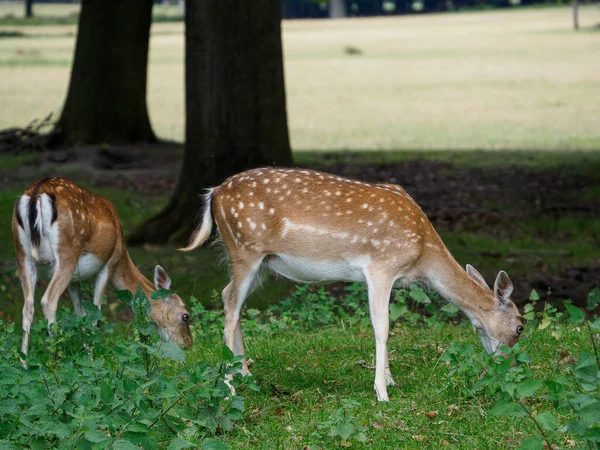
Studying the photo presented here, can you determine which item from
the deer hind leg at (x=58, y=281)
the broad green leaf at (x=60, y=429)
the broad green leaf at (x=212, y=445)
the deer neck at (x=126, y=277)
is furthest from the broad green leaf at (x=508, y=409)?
the deer neck at (x=126, y=277)

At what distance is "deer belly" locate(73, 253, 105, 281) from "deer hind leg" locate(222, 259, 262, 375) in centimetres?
174

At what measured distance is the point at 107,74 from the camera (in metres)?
16.9

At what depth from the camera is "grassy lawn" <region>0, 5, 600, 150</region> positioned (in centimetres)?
2114

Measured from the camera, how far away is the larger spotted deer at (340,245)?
6.13 m

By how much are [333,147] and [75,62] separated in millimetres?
4837

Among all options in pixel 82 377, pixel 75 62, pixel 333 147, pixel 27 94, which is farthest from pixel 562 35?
pixel 82 377

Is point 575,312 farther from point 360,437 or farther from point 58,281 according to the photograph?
point 58,281

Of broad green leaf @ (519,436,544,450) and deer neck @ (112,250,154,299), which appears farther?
deer neck @ (112,250,154,299)

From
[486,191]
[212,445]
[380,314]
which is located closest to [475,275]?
[380,314]

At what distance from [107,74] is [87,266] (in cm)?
966

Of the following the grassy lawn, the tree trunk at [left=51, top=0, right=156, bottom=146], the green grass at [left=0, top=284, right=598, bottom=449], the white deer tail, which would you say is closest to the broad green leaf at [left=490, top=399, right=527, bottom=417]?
the green grass at [left=0, top=284, right=598, bottom=449]

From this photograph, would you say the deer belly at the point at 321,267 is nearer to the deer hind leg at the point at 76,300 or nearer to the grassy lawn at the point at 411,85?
the deer hind leg at the point at 76,300

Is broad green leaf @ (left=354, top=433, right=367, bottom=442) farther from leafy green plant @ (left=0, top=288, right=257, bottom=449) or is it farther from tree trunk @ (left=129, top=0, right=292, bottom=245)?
tree trunk @ (left=129, top=0, right=292, bottom=245)

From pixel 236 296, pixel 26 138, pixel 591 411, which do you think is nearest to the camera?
pixel 591 411
